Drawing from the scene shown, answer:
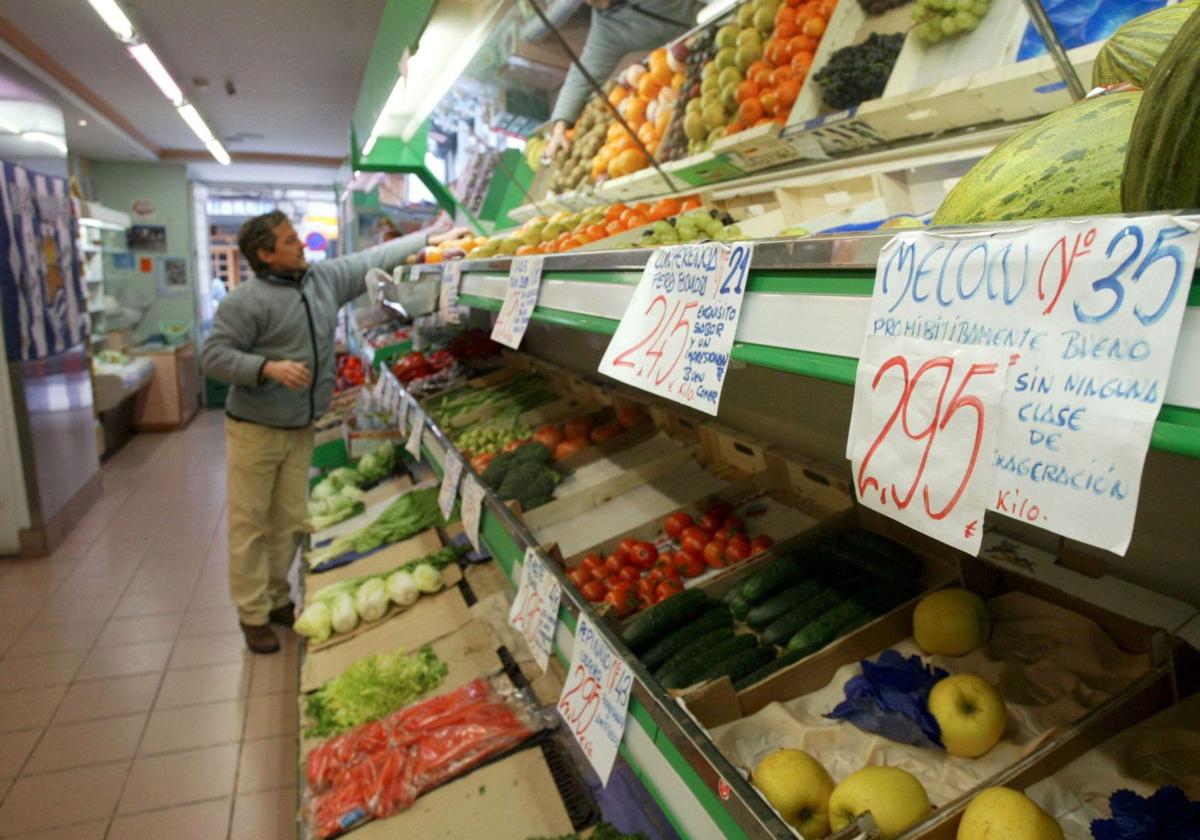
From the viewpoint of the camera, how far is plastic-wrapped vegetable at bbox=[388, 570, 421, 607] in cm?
292

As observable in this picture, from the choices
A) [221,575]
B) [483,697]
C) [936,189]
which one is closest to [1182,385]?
[936,189]

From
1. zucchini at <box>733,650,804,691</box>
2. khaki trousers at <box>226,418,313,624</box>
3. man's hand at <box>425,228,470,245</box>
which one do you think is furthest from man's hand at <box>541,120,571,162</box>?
zucchini at <box>733,650,804,691</box>

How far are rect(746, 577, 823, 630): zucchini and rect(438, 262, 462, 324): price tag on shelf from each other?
1.39 m

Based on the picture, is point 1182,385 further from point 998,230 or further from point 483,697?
point 483,697

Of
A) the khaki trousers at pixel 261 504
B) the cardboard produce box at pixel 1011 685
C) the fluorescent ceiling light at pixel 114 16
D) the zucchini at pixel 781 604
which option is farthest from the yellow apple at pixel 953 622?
the fluorescent ceiling light at pixel 114 16

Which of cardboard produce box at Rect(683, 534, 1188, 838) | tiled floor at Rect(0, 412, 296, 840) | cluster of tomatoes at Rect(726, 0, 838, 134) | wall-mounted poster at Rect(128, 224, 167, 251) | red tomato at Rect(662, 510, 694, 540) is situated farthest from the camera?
wall-mounted poster at Rect(128, 224, 167, 251)

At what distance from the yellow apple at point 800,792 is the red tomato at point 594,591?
0.70 metres

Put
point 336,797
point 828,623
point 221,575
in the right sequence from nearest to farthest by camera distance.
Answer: point 828,623, point 336,797, point 221,575

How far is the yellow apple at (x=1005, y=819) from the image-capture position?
0.82 m

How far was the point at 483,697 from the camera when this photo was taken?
221 centimetres

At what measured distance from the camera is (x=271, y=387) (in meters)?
3.66

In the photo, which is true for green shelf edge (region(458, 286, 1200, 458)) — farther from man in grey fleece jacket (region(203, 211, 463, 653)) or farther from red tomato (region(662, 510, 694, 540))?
man in grey fleece jacket (region(203, 211, 463, 653))

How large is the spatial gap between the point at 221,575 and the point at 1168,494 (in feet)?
16.5

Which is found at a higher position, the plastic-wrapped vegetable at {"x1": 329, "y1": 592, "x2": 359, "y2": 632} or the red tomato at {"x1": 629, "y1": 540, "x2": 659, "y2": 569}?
the red tomato at {"x1": 629, "y1": 540, "x2": 659, "y2": 569}
